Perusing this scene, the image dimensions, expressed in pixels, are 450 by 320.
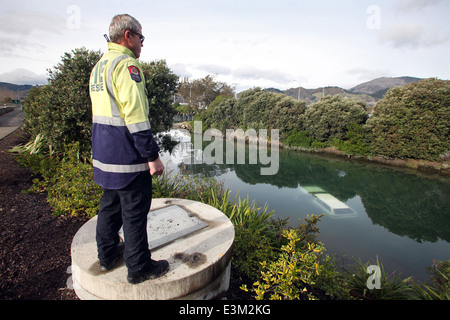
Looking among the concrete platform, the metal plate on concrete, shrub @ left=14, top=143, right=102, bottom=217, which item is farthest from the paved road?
the concrete platform

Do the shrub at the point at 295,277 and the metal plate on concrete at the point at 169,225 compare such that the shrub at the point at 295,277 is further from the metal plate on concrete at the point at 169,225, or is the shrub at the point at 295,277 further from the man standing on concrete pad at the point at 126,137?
the man standing on concrete pad at the point at 126,137

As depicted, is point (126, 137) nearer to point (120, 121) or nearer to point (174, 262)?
point (120, 121)

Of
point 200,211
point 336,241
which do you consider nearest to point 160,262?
point 200,211

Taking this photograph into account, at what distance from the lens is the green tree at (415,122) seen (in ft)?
41.6

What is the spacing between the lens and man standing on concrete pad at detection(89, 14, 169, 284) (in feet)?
5.20

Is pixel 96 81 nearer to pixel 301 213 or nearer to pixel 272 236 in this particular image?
pixel 272 236

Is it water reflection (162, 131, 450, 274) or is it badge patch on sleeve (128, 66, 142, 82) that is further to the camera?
water reflection (162, 131, 450, 274)

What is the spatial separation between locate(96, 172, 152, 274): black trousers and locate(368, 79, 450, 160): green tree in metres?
16.4

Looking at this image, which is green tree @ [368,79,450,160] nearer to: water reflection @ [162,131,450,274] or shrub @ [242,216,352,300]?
water reflection @ [162,131,450,274]

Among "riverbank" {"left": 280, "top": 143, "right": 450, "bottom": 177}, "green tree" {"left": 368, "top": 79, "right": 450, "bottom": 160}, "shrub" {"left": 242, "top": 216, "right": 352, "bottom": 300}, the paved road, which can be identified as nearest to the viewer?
"shrub" {"left": 242, "top": 216, "right": 352, "bottom": 300}

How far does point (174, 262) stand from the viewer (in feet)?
6.98

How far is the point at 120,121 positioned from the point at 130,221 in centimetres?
75

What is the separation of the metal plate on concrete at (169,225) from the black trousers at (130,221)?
51 cm

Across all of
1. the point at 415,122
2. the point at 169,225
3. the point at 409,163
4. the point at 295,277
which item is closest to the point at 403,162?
the point at 409,163
